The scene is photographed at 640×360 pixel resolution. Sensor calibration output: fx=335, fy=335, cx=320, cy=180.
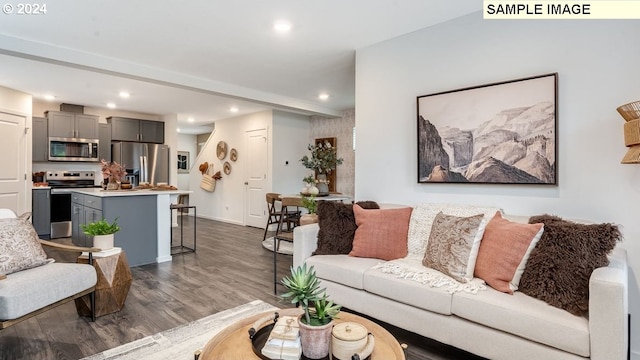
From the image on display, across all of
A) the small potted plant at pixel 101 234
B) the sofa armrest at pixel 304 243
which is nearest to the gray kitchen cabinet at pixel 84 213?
the small potted plant at pixel 101 234

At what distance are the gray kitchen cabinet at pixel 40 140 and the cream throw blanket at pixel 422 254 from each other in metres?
6.54

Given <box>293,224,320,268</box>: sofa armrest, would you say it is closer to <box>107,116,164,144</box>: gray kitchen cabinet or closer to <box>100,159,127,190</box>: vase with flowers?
<box>100,159,127,190</box>: vase with flowers

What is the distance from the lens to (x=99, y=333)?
245 cm

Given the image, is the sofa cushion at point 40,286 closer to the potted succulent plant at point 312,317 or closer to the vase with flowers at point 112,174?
the potted succulent plant at point 312,317

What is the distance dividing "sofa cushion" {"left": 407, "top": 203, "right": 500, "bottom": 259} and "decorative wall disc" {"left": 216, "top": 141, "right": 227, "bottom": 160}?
6.18 metres

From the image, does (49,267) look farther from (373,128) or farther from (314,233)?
(373,128)

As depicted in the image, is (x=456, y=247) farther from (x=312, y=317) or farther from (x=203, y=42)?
(x=203, y=42)

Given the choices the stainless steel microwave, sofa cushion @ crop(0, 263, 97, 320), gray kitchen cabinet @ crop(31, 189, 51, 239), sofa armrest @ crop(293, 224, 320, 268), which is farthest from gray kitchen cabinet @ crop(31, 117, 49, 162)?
sofa armrest @ crop(293, 224, 320, 268)

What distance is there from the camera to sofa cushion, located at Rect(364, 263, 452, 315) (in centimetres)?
202

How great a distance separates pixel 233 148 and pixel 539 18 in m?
6.54

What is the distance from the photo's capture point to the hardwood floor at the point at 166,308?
225 cm

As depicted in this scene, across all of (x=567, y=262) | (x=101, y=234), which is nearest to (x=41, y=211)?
(x=101, y=234)

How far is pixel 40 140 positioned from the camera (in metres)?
5.98

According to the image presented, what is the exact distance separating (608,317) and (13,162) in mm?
7403
